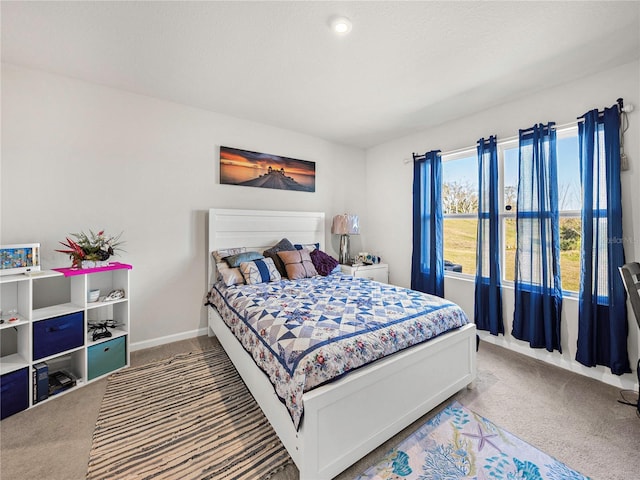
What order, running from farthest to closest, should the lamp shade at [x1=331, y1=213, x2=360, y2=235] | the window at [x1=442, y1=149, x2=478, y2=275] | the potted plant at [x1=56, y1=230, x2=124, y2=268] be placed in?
the lamp shade at [x1=331, y1=213, x2=360, y2=235]
the window at [x1=442, y1=149, x2=478, y2=275]
the potted plant at [x1=56, y1=230, x2=124, y2=268]

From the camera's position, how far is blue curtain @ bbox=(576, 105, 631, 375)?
2.13 metres

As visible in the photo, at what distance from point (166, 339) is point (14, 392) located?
119 cm

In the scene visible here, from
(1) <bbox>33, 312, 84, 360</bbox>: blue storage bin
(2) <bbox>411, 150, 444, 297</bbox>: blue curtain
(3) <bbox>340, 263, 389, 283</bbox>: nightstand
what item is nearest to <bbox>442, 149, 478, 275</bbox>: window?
(2) <bbox>411, 150, 444, 297</bbox>: blue curtain

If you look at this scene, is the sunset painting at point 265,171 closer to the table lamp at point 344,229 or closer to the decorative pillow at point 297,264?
the table lamp at point 344,229

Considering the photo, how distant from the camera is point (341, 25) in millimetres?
1777

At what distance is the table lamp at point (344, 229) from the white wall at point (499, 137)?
0.60 m

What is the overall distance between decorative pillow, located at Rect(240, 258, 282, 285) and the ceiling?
1767 millimetres

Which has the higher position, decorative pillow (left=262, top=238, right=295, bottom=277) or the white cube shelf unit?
decorative pillow (left=262, top=238, right=295, bottom=277)

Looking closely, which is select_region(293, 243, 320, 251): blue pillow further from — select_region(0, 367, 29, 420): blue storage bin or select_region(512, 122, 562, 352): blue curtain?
select_region(0, 367, 29, 420): blue storage bin

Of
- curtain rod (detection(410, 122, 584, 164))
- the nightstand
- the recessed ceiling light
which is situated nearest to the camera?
the recessed ceiling light

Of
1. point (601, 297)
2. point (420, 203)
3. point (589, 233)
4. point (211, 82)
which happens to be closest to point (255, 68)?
→ point (211, 82)

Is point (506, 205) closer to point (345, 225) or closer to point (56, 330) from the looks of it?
point (345, 225)

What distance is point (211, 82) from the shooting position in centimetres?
253

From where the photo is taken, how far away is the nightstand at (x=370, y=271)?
12.4ft
